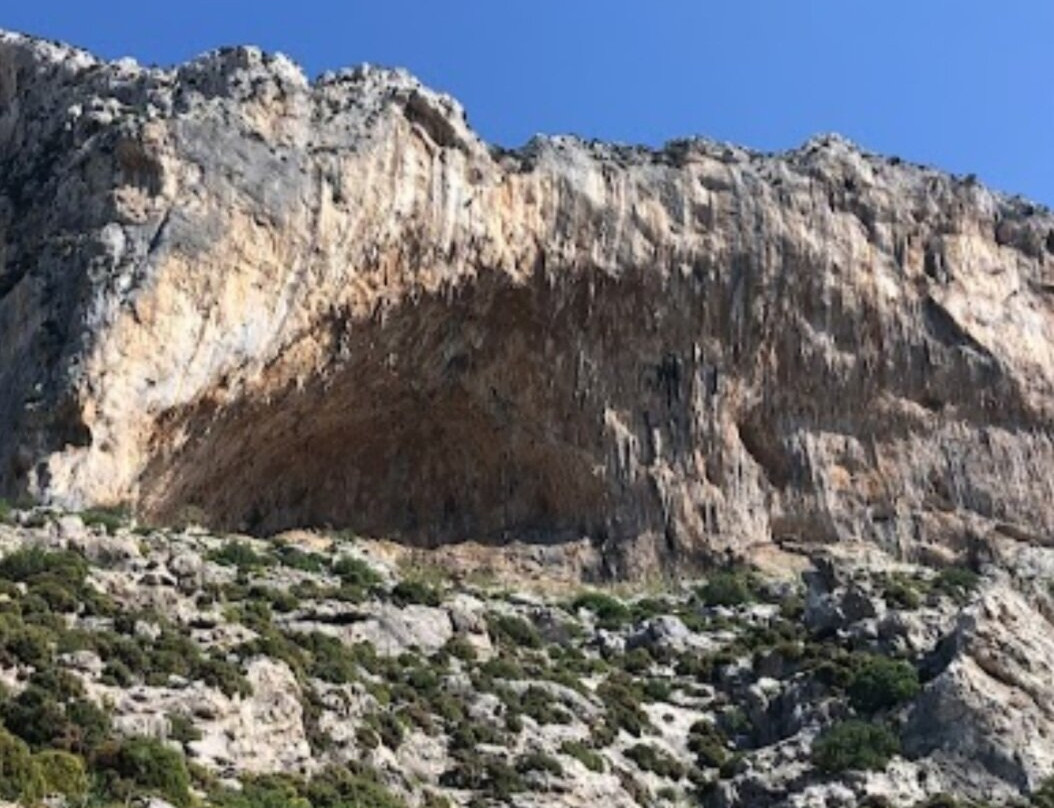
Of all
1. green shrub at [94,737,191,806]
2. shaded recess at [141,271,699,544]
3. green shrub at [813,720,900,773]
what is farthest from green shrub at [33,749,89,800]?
shaded recess at [141,271,699,544]

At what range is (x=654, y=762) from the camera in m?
41.2

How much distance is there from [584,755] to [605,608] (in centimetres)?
1527

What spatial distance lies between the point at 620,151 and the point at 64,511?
28735 millimetres

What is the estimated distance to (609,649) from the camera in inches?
1964

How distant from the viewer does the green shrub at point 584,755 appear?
38719 millimetres

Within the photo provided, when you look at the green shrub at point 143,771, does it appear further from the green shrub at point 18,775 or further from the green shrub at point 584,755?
Result: the green shrub at point 584,755

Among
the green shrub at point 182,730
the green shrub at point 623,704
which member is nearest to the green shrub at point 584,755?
the green shrub at point 623,704

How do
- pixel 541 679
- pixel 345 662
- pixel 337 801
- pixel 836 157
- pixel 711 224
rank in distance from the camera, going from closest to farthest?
pixel 337 801, pixel 345 662, pixel 541 679, pixel 711 224, pixel 836 157

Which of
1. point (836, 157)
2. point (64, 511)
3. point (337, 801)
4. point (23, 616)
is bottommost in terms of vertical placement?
point (337, 801)

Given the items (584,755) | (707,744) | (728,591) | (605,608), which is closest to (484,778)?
(584,755)

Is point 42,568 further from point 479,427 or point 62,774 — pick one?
point 479,427

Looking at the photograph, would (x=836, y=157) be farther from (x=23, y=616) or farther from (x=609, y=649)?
(x=23, y=616)

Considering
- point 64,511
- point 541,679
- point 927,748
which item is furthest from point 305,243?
point 927,748

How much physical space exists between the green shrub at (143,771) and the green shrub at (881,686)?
19.7 metres
